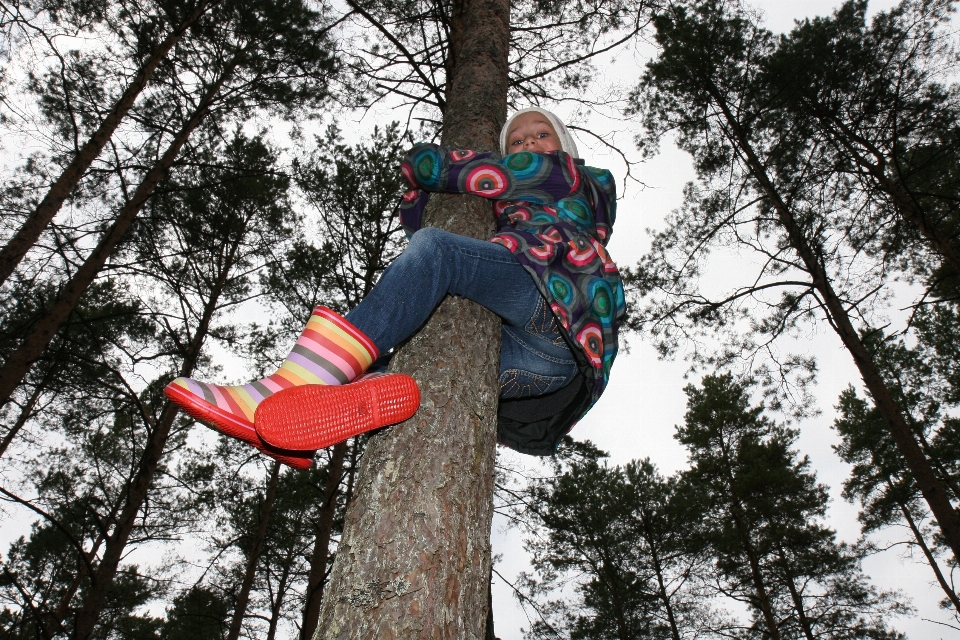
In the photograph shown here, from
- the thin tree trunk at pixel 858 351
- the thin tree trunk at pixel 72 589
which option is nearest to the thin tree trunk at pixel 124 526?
the thin tree trunk at pixel 72 589

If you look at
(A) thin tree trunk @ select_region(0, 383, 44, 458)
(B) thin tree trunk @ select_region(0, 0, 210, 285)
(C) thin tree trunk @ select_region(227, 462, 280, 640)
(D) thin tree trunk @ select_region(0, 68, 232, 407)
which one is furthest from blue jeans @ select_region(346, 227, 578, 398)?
(A) thin tree trunk @ select_region(0, 383, 44, 458)

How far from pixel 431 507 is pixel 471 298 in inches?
25.1

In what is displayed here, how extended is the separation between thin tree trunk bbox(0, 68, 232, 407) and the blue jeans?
4151 millimetres

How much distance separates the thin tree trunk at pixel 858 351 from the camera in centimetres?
505

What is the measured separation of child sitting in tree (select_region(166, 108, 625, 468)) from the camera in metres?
1.20

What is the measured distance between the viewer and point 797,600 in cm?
1172

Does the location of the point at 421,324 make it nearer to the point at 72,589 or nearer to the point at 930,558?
the point at 72,589

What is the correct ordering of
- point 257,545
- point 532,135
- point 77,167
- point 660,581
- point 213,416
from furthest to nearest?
point 660,581 < point 257,545 < point 77,167 < point 532,135 < point 213,416

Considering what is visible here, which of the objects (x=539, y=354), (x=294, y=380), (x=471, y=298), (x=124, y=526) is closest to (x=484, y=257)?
(x=471, y=298)

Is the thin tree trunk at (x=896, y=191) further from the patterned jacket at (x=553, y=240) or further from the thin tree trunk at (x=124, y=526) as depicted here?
the thin tree trunk at (x=124, y=526)

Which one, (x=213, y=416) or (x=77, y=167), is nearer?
(x=213, y=416)

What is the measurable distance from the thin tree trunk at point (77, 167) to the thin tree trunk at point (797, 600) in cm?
1406

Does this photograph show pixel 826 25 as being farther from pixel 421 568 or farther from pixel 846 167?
pixel 421 568

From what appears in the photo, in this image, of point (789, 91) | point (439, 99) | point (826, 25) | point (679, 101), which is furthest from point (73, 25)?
point (826, 25)
